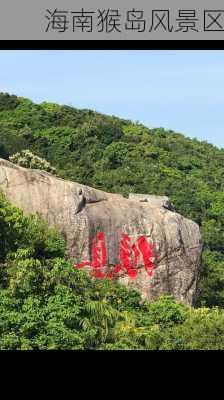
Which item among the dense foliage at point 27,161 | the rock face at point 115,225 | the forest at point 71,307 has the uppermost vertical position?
the dense foliage at point 27,161

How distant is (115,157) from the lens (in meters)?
24.2

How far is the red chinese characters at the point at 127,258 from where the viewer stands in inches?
452

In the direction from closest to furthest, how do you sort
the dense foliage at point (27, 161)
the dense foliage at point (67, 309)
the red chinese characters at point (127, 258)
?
the dense foliage at point (67, 309) → the red chinese characters at point (127, 258) → the dense foliage at point (27, 161)

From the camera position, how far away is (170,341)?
34.2 feet

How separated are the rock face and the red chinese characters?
3 centimetres

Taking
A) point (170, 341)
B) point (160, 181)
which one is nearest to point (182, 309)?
point (170, 341)

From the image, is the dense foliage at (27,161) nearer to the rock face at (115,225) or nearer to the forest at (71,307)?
the forest at (71,307)

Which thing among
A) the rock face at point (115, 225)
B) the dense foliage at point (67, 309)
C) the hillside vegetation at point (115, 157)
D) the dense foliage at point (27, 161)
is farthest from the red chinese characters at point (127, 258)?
the hillside vegetation at point (115, 157)

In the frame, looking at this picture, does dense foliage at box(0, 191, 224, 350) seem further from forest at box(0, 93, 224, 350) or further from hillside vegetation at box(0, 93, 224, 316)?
hillside vegetation at box(0, 93, 224, 316)

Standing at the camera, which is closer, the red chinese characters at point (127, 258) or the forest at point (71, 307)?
the forest at point (71, 307)

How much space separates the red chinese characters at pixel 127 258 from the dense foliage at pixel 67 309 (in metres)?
0.20

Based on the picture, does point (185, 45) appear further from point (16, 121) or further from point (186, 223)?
point (16, 121)

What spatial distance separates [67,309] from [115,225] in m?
2.04

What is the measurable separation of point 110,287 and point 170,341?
1.36 m
